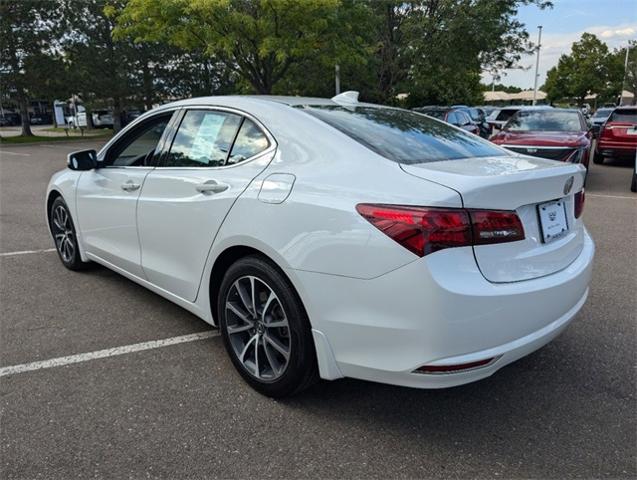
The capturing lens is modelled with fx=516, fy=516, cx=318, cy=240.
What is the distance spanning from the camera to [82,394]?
288 centimetres

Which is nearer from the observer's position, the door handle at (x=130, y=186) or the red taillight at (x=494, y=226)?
the red taillight at (x=494, y=226)

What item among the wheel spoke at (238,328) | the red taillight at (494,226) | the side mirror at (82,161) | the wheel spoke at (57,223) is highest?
the side mirror at (82,161)

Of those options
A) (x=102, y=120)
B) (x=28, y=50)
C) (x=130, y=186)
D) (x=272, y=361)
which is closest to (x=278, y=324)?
(x=272, y=361)

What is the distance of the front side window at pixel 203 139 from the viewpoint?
10.2 feet

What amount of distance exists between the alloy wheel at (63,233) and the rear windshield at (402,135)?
290cm

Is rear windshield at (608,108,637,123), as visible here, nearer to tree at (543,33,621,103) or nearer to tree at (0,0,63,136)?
tree at (0,0,63,136)

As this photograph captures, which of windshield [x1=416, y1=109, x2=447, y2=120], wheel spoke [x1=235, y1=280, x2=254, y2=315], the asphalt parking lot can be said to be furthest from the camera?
windshield [x1=416, y1=109, x2=447, y2=120]

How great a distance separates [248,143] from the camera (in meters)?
2.97

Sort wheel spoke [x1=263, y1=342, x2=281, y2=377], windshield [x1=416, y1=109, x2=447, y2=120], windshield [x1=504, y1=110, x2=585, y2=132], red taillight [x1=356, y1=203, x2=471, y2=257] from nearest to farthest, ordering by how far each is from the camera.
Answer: red taillight [x1=356, y1=203, x2=471, y2=257] < wheel spoke [x1=263, y1=342, x2=281, y2=377] < windshield [x1=504, y1=110, x2=585, y2=132] < windshield [x1=416, y1=109, x2=447, y2=120]

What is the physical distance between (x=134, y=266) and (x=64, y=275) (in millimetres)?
1521

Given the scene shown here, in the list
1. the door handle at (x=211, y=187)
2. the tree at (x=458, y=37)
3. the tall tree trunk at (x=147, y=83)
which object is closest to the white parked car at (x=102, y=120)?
the tall tree trunk at (x=147, y=83)

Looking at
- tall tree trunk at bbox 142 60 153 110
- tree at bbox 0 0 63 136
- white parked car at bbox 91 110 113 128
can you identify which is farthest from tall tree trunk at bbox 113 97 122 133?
white parked car at bbox 91 110 113 128

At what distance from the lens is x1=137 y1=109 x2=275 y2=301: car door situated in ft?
9.51

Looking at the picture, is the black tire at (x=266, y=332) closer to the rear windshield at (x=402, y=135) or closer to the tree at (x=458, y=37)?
the rear windshield at (x=402, y=135)
